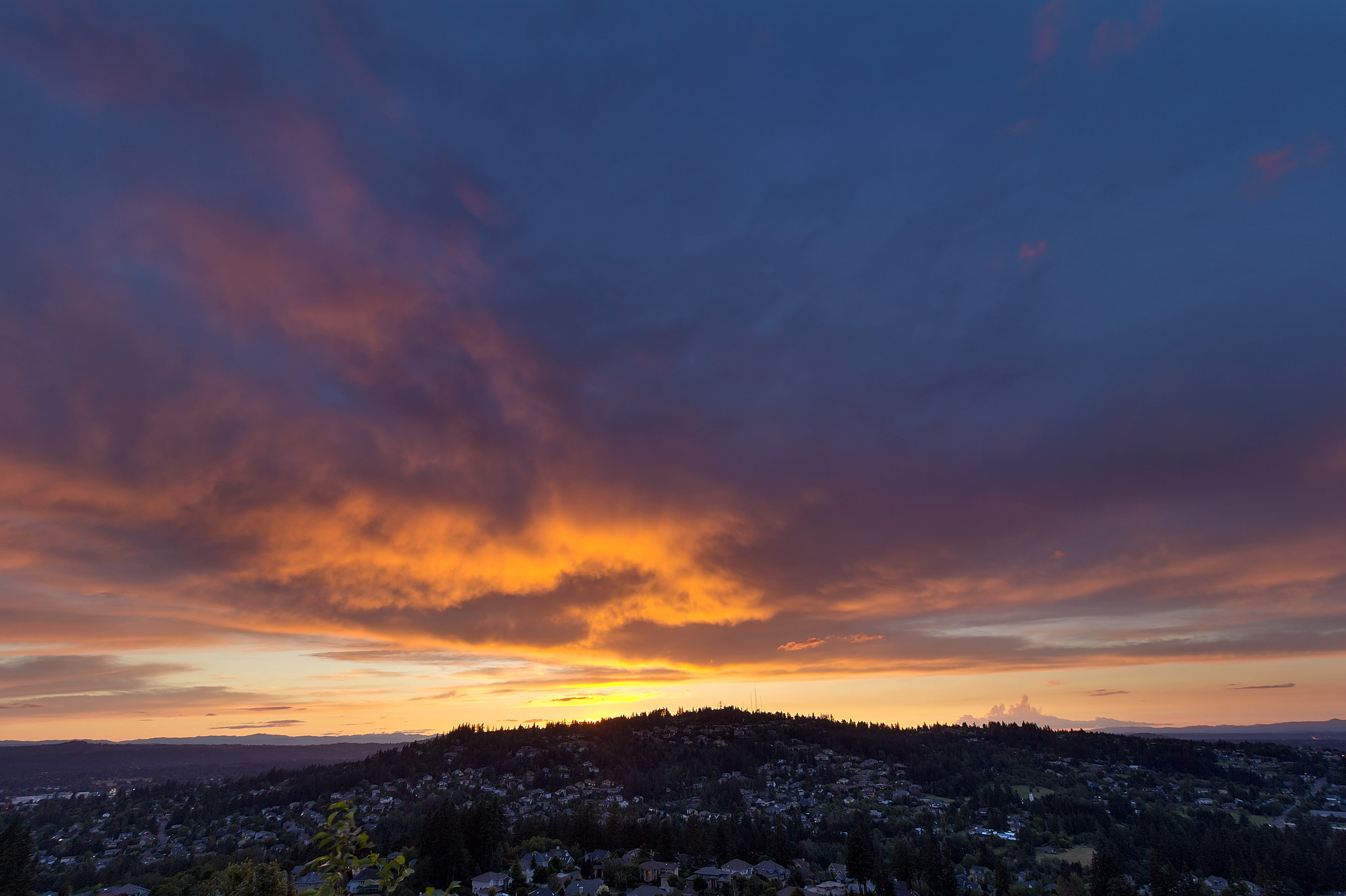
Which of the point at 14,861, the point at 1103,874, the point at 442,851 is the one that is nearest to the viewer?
the point at 1103,874

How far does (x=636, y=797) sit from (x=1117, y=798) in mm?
115502

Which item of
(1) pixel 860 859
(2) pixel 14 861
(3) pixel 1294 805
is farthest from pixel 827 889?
(3) pixel 1294 805

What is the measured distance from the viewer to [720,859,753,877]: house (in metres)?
73.1

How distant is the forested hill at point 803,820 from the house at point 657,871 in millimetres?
2204

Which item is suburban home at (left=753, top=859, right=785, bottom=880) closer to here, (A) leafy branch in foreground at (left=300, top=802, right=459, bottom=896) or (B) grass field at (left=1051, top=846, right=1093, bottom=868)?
(B) grass field at (left=1051, top=846, right=1093, bottom=868)

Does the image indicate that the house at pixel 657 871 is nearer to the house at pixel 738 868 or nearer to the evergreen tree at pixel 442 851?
the house at pixel 738 868

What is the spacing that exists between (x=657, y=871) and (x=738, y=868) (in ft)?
33.2

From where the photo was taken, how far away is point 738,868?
7512 centimetres

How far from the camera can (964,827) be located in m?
121

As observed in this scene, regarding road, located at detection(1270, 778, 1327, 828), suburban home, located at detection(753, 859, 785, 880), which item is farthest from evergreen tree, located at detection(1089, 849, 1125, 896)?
road, located at detection(1270, 778, 1327, 828)

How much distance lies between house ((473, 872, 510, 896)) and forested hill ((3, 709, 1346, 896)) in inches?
107

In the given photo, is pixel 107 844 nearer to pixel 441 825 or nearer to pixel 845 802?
pixel 441 825

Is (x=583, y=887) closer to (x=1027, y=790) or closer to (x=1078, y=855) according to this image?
(x=1078, y=855)

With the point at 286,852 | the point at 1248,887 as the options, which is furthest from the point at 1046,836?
the point at 286,852
